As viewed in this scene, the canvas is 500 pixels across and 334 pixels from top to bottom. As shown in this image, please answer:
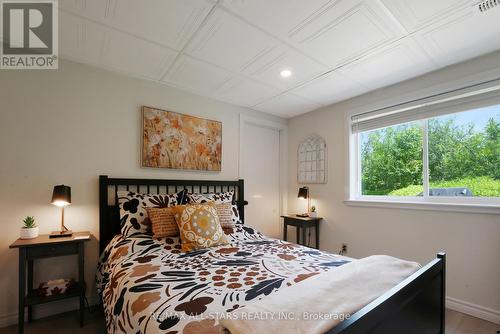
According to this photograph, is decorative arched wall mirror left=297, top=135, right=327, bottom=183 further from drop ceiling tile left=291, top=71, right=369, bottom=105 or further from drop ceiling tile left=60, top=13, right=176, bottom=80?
drop ceiling tile left=60, top=13, right=176, bottom=80

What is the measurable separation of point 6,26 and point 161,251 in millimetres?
2075

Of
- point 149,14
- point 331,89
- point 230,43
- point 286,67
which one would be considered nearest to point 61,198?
point 149,14

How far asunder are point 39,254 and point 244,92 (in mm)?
2497

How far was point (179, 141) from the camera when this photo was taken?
286 centimetres

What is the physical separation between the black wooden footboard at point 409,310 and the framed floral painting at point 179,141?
2.41m

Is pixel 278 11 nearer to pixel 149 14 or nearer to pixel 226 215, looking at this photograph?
pixel 149 14

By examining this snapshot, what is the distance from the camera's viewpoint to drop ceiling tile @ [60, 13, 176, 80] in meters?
1.82

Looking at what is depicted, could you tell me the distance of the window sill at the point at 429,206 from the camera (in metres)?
2.11

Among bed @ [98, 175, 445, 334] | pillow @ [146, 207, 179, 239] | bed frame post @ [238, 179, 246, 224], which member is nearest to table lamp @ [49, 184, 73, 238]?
bed @ [98, 175, 445, 334]

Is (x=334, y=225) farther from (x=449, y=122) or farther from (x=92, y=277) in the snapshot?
(x=92, y=277)

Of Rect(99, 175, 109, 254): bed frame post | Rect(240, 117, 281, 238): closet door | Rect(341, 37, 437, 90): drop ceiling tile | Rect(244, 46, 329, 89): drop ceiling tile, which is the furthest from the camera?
Rect(240, 117, 281, 238): closet door

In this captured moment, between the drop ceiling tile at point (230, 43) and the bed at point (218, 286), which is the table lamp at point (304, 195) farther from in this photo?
the drop ceiling tile at point (230, 43)

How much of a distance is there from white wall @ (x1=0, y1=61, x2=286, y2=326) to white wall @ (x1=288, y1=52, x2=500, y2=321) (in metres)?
2.29

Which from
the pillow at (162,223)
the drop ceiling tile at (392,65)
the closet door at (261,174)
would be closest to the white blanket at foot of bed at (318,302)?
the pillow at (162,223)
